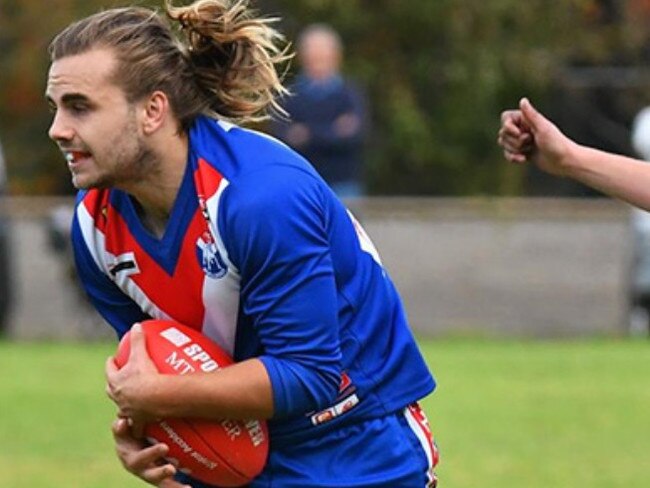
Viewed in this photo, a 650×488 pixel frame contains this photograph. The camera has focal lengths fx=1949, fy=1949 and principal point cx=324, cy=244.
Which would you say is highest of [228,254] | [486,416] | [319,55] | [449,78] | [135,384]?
[228,254]

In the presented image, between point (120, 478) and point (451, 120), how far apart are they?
1364cm

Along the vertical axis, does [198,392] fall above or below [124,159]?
below

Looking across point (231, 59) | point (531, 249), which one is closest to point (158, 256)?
point (231, 59)

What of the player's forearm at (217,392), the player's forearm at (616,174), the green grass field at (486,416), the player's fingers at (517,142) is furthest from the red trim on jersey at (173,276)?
the green grass field at (486,416)

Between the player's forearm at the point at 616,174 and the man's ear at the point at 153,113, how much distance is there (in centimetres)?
94

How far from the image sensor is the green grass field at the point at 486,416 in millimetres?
8070

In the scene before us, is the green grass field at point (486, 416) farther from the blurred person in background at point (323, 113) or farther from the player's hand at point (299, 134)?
the player's hand at point (299, 134)

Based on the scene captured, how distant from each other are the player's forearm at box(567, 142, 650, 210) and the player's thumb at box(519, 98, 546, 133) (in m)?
0.10

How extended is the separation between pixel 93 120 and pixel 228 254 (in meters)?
0.41

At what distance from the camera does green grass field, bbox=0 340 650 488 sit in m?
8.07

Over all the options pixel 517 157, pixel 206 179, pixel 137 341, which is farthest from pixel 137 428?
pixel 517 157

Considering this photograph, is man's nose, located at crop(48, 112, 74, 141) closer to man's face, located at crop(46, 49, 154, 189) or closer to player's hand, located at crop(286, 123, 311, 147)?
man's face, located at crop(46, 49, 154, 189)

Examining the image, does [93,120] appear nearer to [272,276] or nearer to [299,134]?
[272,276]

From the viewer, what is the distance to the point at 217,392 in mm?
4148
